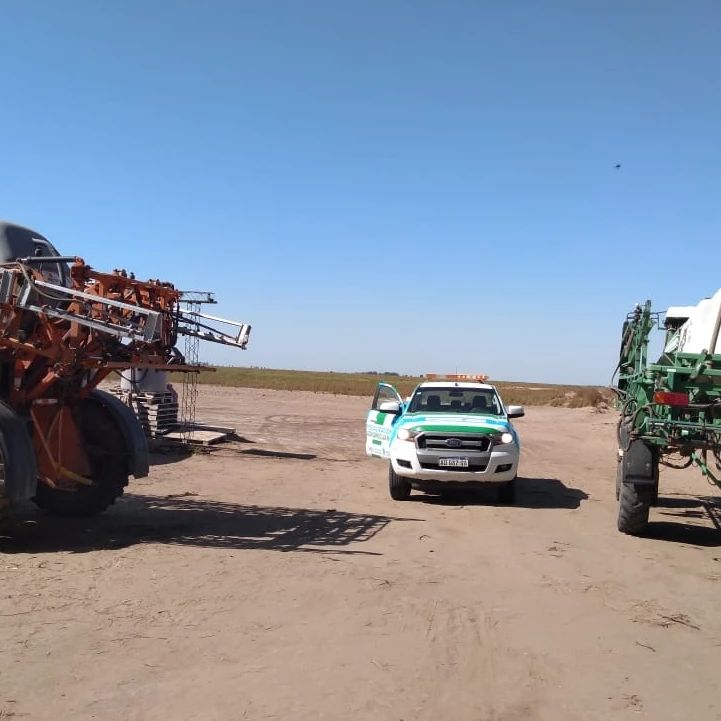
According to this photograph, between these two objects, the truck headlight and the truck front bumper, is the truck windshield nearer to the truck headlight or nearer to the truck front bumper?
the truck headlight

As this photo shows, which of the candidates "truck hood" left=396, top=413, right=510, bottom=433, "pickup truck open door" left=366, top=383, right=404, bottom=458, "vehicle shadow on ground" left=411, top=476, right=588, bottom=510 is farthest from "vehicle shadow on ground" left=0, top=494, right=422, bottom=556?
"pickup truck open door" left=366, top=383, right=404, bottom=458

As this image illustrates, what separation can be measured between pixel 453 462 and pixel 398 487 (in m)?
1.14

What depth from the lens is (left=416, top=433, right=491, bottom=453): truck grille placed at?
1132 centimetres

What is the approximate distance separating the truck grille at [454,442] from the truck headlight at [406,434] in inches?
4.3

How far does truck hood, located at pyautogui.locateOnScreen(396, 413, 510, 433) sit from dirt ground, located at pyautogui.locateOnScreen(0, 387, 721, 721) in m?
1.20

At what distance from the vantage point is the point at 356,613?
19.4 ft

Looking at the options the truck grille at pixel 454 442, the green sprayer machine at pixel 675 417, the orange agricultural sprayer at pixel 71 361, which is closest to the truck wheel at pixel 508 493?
the truck grille at pixel 454 442

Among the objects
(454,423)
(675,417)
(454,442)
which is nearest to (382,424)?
(454,423)

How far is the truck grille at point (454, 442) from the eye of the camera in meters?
11.3

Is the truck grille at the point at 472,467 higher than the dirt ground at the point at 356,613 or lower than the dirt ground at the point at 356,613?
higher

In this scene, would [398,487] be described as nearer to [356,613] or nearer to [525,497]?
[525,497]

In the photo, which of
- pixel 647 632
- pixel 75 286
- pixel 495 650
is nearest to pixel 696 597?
pixel 647 632

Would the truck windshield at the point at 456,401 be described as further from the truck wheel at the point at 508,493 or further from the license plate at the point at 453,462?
the license plate at the point at 453,462

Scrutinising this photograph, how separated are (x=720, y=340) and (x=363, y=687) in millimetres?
6385
